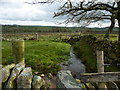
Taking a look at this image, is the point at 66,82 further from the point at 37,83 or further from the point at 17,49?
the point at 17,49

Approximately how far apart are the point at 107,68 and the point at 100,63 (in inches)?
94.1

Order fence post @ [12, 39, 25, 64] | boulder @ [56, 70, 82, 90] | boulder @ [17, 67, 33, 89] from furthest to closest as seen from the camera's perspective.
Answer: fence post @ [12, 39, 25, 64] → boulder @ [17, 67, 33, 89] → boulder @ [56, 70, 82, 90]

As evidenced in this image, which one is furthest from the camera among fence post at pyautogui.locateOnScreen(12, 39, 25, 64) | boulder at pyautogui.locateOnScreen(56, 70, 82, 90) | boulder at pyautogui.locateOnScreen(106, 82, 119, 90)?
fence post at pyautogui.locateOnScreen(12, 39, 25, 64)

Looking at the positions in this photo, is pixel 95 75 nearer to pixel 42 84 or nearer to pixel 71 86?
pixel 71 86

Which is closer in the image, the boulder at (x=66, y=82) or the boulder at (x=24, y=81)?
the boulder at (x=66, y=82)

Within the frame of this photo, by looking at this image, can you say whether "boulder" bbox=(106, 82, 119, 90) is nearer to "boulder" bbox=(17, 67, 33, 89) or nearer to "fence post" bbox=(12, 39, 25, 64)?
"boulder" bbox=(17, 67, 33, 89)

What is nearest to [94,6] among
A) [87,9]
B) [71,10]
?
[87,9]

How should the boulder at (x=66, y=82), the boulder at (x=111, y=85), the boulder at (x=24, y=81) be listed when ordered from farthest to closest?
the boulder at (x=111, y=85)
the boulder at (x=24, y=81)
the boulder at (x=66, y=82)

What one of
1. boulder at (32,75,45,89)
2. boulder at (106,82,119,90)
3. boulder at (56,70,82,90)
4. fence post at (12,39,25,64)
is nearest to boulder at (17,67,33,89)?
boulder at (32,75,45,89)

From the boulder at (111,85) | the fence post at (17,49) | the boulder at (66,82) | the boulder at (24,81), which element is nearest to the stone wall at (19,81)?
the boulder at (24,81)

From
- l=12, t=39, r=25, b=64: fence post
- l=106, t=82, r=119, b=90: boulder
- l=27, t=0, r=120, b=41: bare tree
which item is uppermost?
l=27, t=0, r=120, b=41: bare tree

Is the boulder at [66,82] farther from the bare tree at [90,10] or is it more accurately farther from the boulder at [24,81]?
the bare tree at [90,10]

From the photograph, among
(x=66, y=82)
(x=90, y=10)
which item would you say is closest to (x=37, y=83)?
(x=66, y=82)

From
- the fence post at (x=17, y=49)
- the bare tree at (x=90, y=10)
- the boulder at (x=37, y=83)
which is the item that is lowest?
the boulder at (x=37, y=83)
